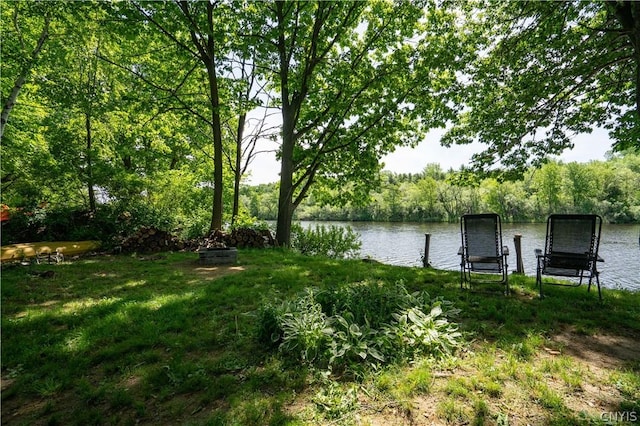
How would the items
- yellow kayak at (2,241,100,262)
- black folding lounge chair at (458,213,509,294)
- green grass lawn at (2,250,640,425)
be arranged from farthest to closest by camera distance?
1. yellow kayak at (2,241,100,262)
2. black folding lounge chair at (458,213,509,294)
3. green grass lawn at (2,250,640,425)

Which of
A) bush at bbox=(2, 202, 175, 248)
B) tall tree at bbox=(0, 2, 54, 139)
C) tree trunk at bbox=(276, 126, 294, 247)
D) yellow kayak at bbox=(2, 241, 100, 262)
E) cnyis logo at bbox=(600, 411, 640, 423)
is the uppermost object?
tall tree at bbox=(0, 2, 54, 139)

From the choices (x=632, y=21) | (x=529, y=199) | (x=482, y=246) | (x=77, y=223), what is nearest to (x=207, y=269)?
(x=482, y=246)

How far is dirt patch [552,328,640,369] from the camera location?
282cm

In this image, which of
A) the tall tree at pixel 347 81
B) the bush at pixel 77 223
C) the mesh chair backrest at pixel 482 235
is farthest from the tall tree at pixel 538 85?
the bush at pixel 77 223

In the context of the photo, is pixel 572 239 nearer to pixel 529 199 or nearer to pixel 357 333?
pixel 357 333

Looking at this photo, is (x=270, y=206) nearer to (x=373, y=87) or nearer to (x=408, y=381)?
(x=373, y=87)

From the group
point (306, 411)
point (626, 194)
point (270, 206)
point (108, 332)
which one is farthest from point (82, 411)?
point (626, 194)

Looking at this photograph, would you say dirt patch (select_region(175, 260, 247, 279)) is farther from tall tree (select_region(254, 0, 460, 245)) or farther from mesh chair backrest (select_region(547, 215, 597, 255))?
mesh chair backrest (select_region(547, 215, 597, 255))

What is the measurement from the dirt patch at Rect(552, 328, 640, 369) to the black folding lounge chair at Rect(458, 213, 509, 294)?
5.82 ft

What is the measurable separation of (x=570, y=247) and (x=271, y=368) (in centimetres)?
506

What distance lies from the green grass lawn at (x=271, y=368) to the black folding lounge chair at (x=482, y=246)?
1.89ft

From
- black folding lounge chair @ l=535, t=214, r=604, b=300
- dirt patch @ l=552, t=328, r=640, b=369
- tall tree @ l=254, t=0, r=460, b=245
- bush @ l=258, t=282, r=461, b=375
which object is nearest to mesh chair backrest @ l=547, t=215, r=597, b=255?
black folding lounge chair @ l=535, t=214, r=604, b=300

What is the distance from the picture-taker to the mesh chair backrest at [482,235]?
5.34 m

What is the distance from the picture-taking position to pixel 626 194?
140 ft
